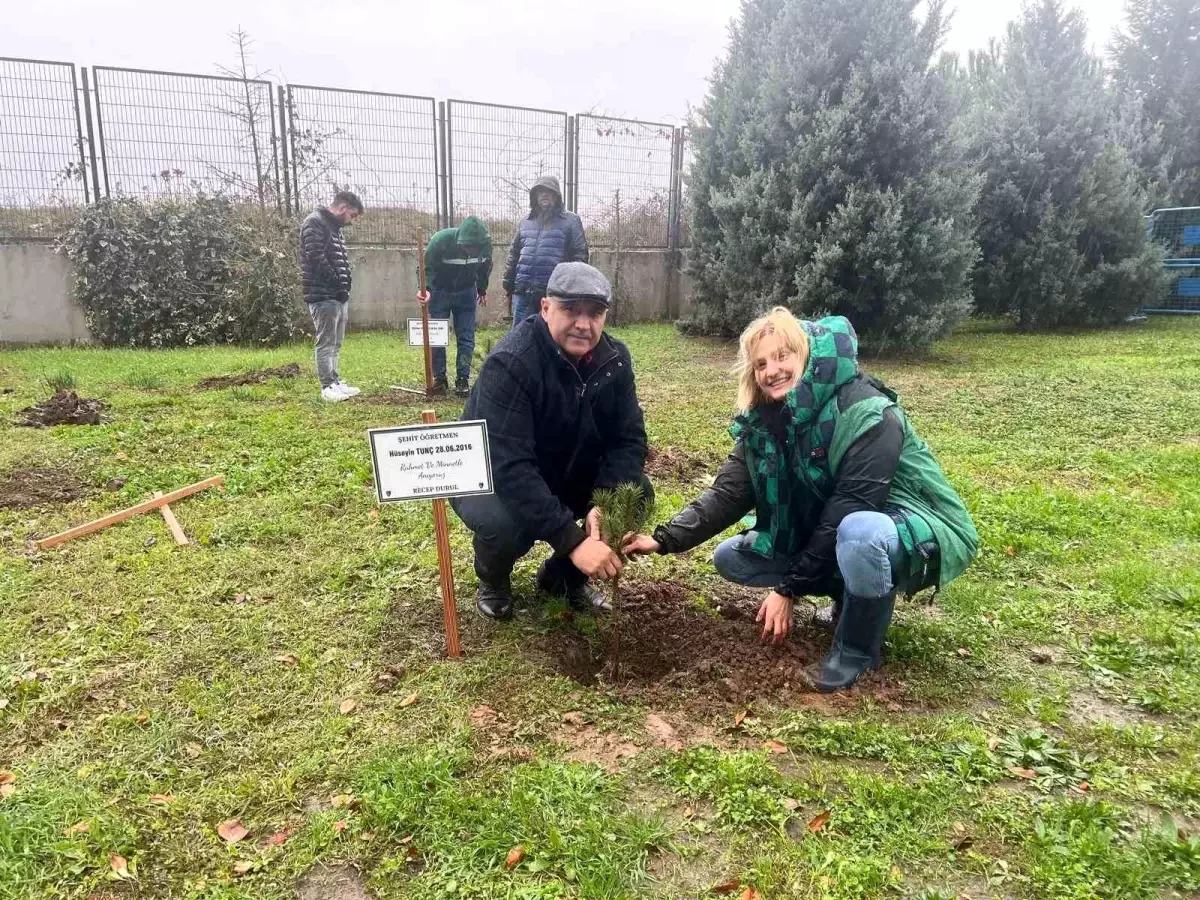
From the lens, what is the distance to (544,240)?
7172 mm

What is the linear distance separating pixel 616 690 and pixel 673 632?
1.77ft

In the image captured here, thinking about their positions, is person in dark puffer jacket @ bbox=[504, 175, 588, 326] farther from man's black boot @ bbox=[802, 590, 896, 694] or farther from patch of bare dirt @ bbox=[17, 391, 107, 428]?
man's black boot @ bbox=[802, 590, 896, 694]

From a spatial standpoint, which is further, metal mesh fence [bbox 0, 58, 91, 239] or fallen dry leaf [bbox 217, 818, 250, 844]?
metal mesh fence [bbox 0, 58, 91, 239]

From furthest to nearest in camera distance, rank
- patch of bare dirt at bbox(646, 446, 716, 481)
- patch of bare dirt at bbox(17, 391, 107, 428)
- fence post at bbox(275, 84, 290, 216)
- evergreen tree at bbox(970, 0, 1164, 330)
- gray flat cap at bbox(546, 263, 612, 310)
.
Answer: evergreen tree at bbox(970, 0, 1164, 330) < fence post at bbox(275, 84, 290, 216) < patch of bare dirt at bbox(17, 391, 107, 428) < patch of bare dirt at bbox(646, 446, 716, 481) < gray flat cap at bbox(546, 263, 612, 310)

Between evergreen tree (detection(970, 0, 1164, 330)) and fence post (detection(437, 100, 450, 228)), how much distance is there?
27.6 ft

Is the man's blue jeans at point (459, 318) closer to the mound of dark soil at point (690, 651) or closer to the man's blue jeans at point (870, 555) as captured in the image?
the mound of dark soil at point (690, 651)

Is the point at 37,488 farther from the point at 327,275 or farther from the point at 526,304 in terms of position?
the point at 526,304

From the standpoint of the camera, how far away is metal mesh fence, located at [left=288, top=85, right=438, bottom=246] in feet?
39.9

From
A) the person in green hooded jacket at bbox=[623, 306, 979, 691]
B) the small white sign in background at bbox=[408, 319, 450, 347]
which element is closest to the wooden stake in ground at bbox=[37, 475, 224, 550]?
the small white sign in background at bbox=[408, 319, 450, 347]

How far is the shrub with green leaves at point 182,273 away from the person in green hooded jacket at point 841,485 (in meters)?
10.0

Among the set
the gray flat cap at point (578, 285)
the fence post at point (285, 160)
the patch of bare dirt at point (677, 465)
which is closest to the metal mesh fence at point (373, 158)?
the fence post at point (285, 160)

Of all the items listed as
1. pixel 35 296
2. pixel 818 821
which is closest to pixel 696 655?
pixel 818 821

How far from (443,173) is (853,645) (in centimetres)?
1209

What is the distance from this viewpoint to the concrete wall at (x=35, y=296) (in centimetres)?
1062
